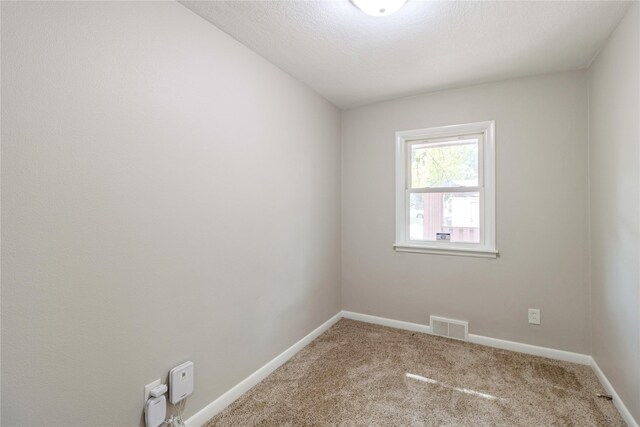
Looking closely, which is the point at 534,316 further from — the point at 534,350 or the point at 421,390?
the point at 421,390

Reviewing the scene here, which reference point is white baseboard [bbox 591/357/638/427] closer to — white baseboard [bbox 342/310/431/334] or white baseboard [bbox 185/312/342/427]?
white baseboard [bbox 342/310/431/334]

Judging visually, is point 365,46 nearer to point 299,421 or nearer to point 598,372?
point 299,421

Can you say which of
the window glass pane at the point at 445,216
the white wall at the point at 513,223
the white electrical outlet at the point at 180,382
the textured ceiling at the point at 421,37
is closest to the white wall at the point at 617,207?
the white wall at the point at 513,223

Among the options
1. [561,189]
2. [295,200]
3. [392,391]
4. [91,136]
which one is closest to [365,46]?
[295,200]

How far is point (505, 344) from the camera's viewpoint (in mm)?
2619

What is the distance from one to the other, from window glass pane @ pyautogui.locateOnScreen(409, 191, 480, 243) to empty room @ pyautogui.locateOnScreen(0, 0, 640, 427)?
0.07 ft

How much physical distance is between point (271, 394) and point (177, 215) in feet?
4.44

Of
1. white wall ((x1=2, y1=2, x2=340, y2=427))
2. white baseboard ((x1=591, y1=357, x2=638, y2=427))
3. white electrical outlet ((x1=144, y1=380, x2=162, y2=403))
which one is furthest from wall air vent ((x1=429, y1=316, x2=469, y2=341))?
white electrical outlet ((x1=144, y1=380, x2=162, y2=403))

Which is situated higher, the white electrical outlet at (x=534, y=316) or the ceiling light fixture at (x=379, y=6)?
the ceiling light fixture at (x=379, y=6)

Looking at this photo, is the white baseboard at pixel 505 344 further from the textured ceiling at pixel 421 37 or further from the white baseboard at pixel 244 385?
the textured ceiling at pixel 421 37

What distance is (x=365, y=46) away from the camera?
6.77ft

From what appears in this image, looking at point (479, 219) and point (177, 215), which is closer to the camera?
point (177, 215)

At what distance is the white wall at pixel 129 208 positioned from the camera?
3.55ft

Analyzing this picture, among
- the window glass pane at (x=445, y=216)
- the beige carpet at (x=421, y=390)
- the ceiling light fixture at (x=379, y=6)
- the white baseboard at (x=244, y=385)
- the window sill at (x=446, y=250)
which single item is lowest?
the beige carpet at (x=421, y=390)
